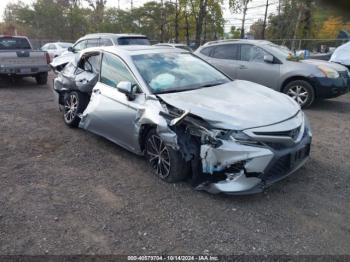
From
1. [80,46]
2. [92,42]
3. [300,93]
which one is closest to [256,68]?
[300,93]

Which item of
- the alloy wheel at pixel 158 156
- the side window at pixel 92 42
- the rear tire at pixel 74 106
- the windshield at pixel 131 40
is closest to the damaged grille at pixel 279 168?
the alloy wheel at pixel 158 156

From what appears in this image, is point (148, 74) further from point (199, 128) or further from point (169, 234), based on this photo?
point (169, 234)

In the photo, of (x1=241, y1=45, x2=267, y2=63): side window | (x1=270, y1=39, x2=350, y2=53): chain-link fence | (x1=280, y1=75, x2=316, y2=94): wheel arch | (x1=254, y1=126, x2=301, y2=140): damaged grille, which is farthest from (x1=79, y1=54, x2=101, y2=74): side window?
(x1=270, y1=39, x2=350, y2=53): chain-link fence

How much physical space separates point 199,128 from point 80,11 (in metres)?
39.4

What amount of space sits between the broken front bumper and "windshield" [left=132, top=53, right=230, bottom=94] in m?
1.23

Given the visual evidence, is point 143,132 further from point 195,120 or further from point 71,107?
point 71,107

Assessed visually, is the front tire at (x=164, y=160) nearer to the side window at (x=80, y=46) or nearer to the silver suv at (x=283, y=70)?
the silver suv at (x=283, y=70)

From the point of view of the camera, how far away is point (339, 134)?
5.98 m

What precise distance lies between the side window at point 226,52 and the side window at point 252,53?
0.20 m

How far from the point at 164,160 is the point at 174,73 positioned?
1.29 metres

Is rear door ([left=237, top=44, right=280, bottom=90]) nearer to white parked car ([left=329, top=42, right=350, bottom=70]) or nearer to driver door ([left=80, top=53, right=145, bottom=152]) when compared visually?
white parked car ([left=329, top=42, right=350, bottom=70])

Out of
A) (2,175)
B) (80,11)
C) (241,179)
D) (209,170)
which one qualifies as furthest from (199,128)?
(80,11)

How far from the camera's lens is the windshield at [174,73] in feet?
14.4

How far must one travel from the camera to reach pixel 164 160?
4.06 m
